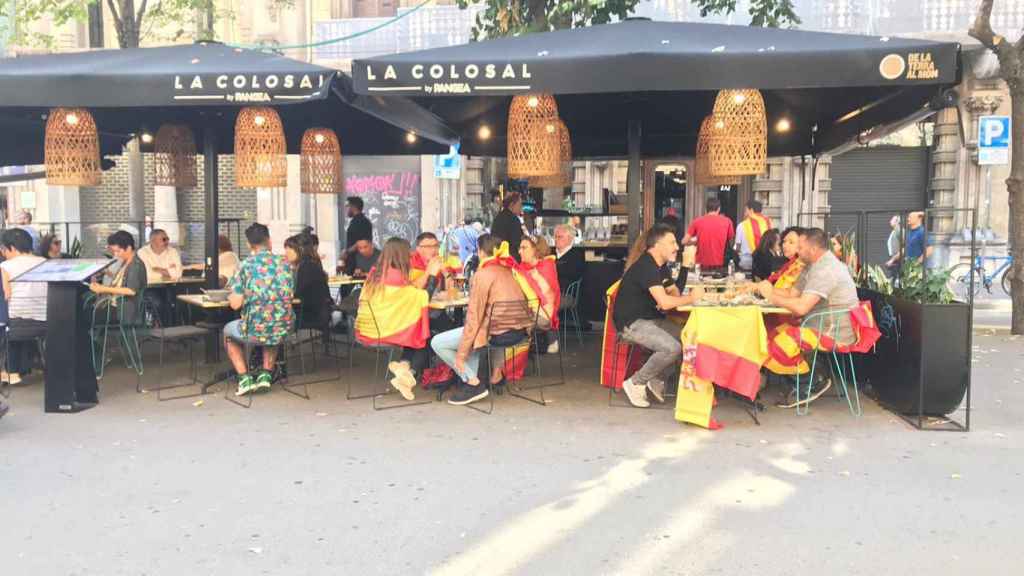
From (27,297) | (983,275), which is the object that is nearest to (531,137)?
(27,297)

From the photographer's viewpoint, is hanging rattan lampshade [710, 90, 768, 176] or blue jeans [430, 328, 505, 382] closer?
blue jeans [430, 328, 505, 382]

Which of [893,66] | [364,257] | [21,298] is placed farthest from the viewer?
[364,257]

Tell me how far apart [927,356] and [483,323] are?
11.0ft

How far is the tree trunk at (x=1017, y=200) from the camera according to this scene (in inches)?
403

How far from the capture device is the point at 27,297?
7.37 m

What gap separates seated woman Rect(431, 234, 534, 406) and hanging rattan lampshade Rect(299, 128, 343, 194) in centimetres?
273

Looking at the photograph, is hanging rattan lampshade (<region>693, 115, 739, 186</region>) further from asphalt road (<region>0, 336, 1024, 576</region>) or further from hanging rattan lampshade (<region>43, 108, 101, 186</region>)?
hanging rattan lampshade (<region>43, 108, 101, 186</region>)

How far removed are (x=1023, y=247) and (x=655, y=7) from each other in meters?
9.37

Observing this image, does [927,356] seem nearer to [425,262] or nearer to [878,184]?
[425,262]

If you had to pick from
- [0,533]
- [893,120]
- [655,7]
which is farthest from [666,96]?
[655,7]

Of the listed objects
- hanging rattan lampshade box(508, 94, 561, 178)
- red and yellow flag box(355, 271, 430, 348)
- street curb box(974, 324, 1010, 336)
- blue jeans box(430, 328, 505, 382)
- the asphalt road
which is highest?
hanging rattan lampshade box(508, 94, 561, 178)

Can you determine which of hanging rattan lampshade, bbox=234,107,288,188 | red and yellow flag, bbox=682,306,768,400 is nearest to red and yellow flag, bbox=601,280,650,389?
red and yellow flag, bbox=682,306,768,400

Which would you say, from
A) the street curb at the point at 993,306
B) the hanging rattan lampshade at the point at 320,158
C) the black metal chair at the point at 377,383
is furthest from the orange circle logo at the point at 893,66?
the street curb at the point at 993,306

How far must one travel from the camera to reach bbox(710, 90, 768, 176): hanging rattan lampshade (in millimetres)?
6898
